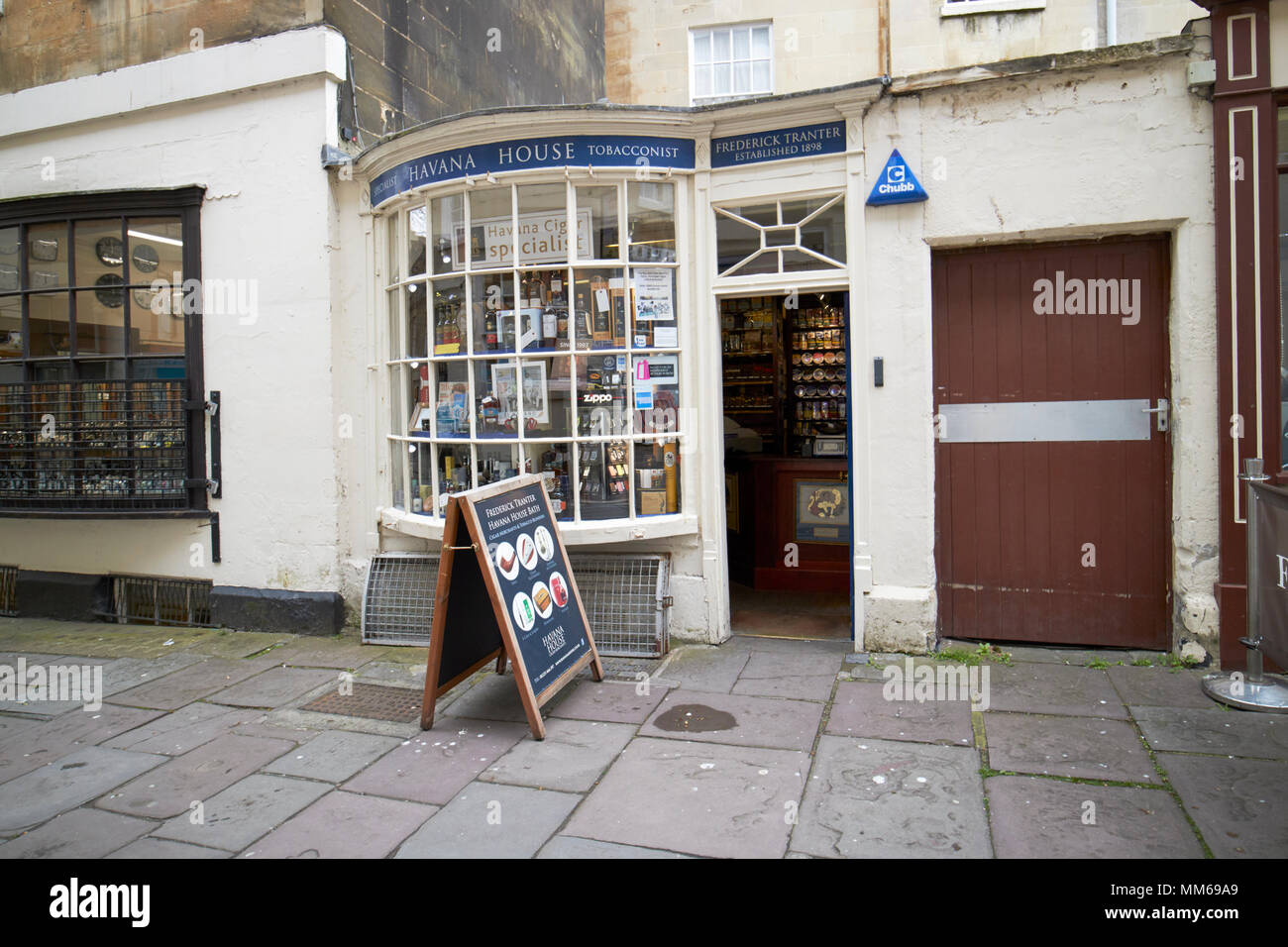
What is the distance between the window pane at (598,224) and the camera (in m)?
6.00

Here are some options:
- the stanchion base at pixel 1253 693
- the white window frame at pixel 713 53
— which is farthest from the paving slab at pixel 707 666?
the white window frame at pixel 713 53

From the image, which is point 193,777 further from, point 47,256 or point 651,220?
point 47,256

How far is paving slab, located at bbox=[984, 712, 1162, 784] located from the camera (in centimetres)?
388

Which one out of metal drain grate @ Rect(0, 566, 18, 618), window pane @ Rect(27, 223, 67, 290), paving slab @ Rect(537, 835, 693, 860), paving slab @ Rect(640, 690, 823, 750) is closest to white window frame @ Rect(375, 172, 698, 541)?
paving slab @ Rect(640, 690, 823, 750)

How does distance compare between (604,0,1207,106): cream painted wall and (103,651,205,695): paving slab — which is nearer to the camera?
(103,651,205,695): paving slab

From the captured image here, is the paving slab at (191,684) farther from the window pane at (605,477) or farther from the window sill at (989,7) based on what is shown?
the window sill at (989,7)

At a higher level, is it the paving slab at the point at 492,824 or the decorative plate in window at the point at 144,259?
the decorative plate in window at the point at 144,259

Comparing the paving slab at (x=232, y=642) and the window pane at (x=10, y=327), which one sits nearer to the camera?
the paving slab at (x=232, y=642)

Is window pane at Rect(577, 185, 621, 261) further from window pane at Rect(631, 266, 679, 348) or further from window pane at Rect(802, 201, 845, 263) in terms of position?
window pane at Rect(802, 201, 845, 263)

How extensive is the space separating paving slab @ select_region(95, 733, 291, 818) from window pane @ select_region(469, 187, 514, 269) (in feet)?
11.3

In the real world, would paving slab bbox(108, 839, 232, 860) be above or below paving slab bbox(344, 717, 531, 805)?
below

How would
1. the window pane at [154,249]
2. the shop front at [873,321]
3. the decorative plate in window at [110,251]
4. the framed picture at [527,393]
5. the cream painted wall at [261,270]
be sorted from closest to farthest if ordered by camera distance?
1. the shop front at [873,321]
2. the framed picture at [527,393]
3. the cream painted wall at [261,270]
4. the window pane at [154,249]
5. the decorative plate in window at [110,251]

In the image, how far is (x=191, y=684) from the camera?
563 cm

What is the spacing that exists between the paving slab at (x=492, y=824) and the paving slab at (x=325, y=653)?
2428 mm
